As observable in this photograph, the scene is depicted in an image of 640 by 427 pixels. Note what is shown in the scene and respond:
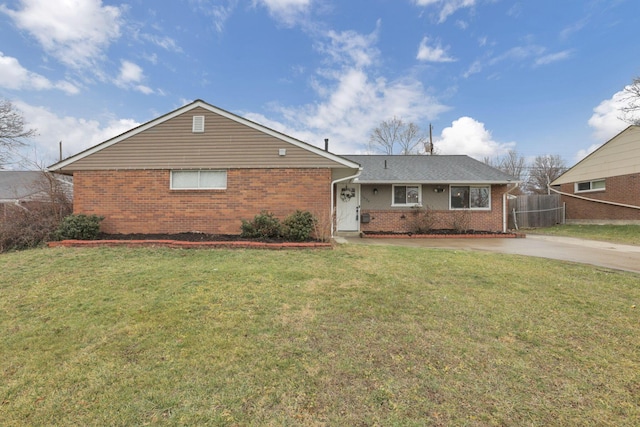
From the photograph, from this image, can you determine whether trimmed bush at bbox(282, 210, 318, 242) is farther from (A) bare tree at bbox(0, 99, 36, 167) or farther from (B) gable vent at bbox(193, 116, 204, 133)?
(A) bare tree at bbox(0, 99, 36, 167)

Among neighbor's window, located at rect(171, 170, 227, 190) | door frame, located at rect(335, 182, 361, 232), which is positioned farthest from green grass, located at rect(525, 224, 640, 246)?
neighbor's window, located at rect(171, 170, 227, 190)

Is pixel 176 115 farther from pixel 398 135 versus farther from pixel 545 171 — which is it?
pixel 545 171

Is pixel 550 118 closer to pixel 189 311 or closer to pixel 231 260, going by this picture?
pixel 231 260

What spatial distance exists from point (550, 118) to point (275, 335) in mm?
20233

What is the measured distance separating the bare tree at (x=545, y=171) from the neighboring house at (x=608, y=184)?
26.0m

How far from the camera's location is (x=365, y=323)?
3.54 m

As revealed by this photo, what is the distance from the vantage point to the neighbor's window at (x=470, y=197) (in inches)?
529

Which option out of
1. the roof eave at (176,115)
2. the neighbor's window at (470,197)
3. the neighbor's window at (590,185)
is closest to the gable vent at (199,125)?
the roof eave at (176,115)

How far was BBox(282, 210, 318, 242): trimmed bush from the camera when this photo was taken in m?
8.47

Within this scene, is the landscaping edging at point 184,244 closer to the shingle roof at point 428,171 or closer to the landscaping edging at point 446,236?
the landscaping edging at point 446,236

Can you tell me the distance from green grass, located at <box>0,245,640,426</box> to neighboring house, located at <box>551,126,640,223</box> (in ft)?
44.2

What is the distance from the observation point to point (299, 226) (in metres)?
8.48

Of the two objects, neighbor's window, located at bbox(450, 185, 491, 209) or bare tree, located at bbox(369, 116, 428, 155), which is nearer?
neighbor's window, located at bbox(450, 185, 491, 209)

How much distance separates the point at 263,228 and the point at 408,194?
24.2 feet
